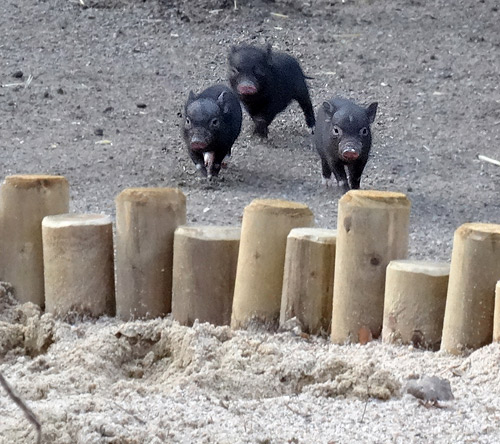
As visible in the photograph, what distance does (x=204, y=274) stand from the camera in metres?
3.31

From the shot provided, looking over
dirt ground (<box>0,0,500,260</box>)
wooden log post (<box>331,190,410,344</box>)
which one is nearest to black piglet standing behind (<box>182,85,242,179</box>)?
dirt ground (<box>0,0,500,260</box>)

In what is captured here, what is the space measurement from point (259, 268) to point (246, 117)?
6.00m

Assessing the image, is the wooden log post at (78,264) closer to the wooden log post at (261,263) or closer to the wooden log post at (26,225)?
the wooden log post at (26,225)

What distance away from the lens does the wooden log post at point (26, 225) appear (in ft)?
11.6

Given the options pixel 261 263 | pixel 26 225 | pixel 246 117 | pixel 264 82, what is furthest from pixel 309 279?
pixel 246 117

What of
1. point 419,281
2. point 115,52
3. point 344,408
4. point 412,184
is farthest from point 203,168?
point 344,408

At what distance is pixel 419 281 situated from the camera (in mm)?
3033

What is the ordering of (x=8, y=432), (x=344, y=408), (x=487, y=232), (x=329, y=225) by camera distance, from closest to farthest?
1. (x=8, y=432)
2. (x=344, y=408)
3. (x=487, y=232)
4. (x=329, y=225)

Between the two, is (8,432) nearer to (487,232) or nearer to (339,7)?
(487,232)

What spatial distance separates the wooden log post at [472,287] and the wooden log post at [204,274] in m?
0.76

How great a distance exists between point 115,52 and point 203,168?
3.00 metres

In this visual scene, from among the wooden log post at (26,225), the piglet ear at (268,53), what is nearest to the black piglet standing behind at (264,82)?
the piglet ear at (268,53)

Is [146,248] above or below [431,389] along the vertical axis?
above

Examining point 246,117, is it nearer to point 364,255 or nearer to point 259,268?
point 259,268
